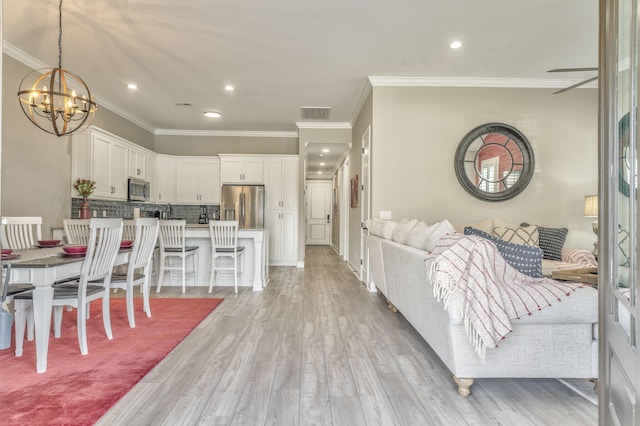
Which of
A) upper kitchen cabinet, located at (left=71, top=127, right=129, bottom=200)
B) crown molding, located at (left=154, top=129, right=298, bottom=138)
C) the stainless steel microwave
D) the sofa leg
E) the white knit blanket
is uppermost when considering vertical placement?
crown molding, located at (left=154, top=129, right=298, bottom=138)

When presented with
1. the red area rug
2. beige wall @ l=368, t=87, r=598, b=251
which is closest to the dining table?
the red area rug

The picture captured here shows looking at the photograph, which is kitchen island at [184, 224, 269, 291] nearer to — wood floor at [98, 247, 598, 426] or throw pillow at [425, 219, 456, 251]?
wood floor at [98, 247, 598, 426]

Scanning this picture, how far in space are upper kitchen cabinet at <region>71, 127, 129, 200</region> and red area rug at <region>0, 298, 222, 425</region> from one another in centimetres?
223

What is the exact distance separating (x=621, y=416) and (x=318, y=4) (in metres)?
3.19

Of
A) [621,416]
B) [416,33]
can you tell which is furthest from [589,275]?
[416,33]

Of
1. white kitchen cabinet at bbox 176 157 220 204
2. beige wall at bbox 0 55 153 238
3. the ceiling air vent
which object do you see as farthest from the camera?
white kitchen cabinet at bbox 176 157 220 204

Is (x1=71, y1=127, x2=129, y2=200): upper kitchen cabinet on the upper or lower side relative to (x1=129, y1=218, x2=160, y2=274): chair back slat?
upper

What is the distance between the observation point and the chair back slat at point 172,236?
178 inches

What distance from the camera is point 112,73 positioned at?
14.6 feet

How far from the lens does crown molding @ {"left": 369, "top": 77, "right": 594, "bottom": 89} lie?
455cm

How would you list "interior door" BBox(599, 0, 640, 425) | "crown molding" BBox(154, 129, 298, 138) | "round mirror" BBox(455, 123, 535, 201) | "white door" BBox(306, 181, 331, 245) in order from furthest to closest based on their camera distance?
"white door" BBox(306, 181, 331, 245) → "crown molding" BBox(154, 129, 298, 138) → "round mirror" BBox(455, 123, 535, 201) → "interior door" BBox(599, 0, 640, 425)

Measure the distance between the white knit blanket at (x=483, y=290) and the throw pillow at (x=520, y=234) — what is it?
86.0 inches


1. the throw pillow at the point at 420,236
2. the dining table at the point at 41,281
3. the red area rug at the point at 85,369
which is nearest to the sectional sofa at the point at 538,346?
the throw pillow at the point at 420,236

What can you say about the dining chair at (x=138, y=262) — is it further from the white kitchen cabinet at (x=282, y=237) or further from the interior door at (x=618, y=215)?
the white kitchen cabinet at (x=282, y=237)
